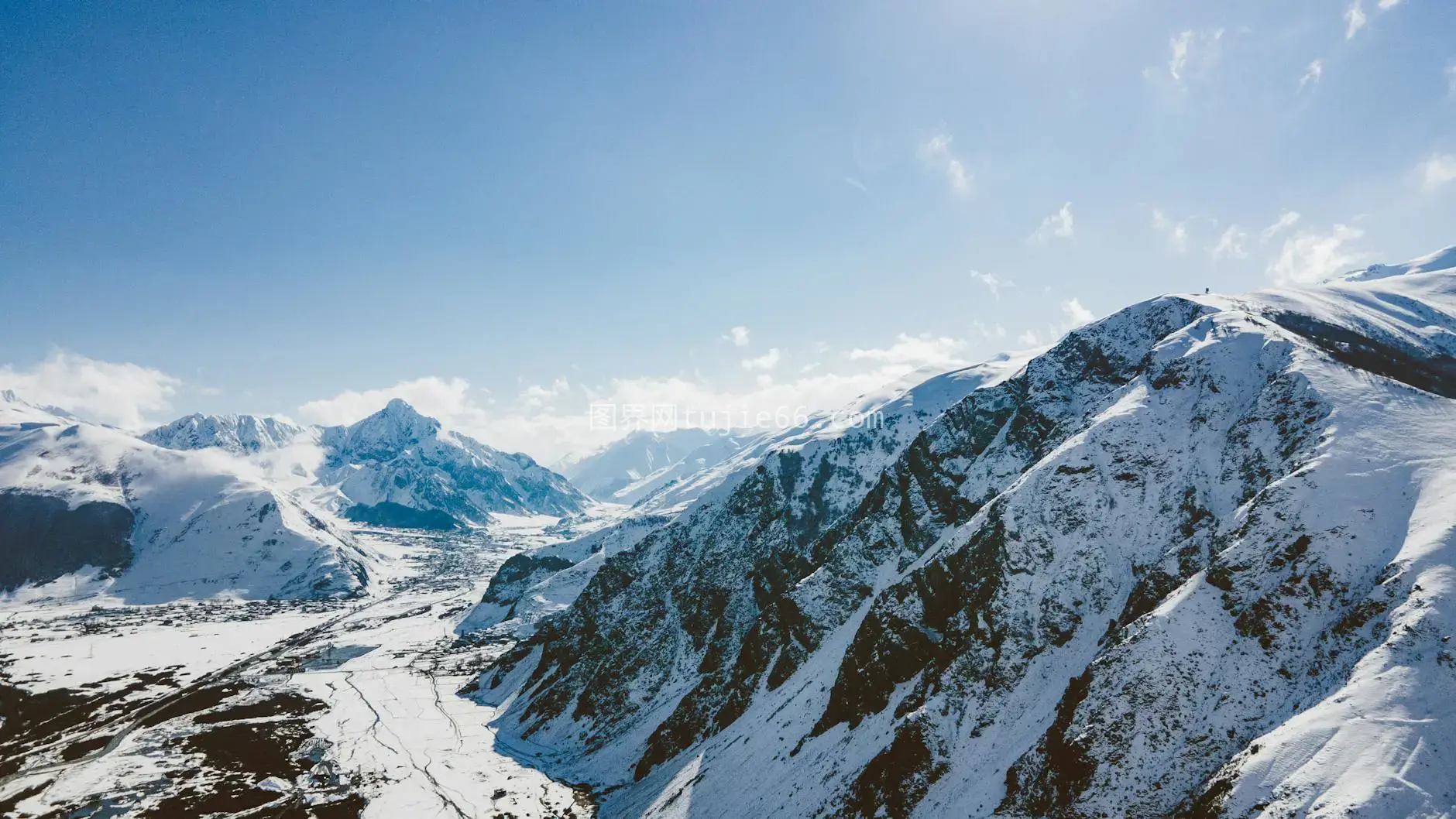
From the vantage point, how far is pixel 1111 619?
55156mm

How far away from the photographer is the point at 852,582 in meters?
92.1

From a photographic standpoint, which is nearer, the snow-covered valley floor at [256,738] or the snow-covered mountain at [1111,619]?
the snow-covered mountain at [1111,619]

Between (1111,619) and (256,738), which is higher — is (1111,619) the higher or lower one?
the higher one

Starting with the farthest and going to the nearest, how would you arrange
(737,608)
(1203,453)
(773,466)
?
(773,466) → (737,608) → (1203,453)

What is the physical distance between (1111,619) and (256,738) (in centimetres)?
14082

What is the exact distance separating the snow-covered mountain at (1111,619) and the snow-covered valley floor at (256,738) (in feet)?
49.5

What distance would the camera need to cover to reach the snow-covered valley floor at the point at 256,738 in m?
84.5

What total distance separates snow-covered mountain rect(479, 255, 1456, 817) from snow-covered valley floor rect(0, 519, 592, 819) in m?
15.1

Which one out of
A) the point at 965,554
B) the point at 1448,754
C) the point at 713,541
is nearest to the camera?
the point at 1448,754

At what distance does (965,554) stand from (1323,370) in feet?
130

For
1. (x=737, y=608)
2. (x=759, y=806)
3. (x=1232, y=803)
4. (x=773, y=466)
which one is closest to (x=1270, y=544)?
(x=1232, y=803)

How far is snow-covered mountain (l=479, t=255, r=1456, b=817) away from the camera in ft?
123

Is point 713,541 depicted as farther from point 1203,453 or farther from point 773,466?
point 1203,453

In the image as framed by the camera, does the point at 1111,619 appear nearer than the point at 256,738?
Yes
